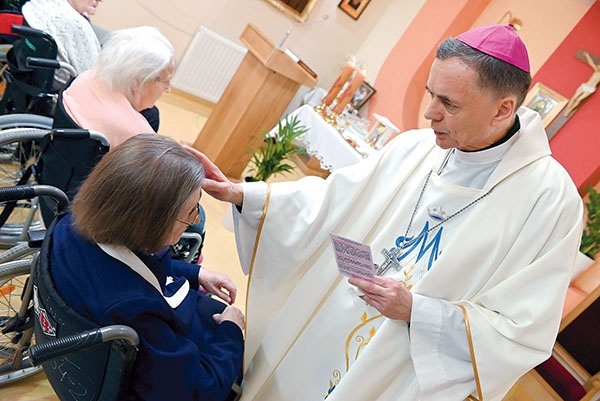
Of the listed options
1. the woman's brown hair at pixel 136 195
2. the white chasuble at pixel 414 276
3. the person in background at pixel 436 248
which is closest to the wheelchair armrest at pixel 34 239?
the woman's brown hair at pixel 136 195

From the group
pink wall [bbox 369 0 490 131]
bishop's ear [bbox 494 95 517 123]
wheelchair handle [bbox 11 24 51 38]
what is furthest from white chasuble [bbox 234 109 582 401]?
pink wall [bbox 369 0 490 131]

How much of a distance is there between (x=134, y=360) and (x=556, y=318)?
1.17m

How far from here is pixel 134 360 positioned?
1.17 metres

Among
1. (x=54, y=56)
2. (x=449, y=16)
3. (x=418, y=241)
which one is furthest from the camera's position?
(x=449, y=16)

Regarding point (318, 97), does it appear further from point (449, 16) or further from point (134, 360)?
point (134, 360)

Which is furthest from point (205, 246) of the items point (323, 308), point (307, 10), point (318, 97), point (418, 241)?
point (307, 10)

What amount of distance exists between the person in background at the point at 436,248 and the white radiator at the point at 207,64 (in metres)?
4.82

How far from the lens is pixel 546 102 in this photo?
4.90m

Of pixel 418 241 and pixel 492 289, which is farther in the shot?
pixel 418 241

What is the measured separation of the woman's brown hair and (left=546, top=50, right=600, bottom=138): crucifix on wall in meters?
4.60

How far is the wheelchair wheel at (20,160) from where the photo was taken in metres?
1.86

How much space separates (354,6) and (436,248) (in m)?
5.89

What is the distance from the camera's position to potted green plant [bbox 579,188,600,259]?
14.1ft

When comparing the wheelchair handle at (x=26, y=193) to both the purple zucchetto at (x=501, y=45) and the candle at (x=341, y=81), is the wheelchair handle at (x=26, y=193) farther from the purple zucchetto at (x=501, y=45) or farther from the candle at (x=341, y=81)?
the candle at (x=341, y=81)
